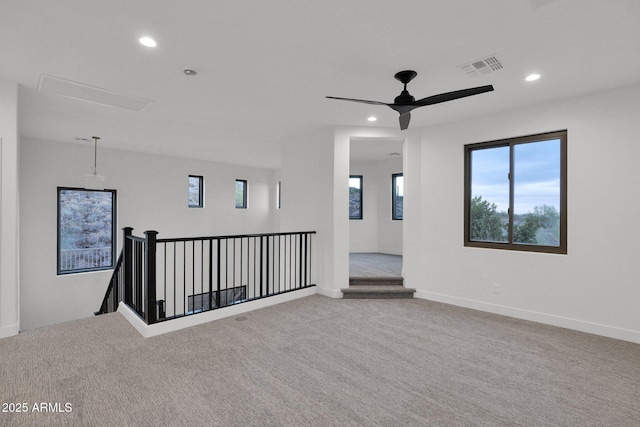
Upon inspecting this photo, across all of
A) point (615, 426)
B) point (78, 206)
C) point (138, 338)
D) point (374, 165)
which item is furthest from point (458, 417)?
point (78, 206)

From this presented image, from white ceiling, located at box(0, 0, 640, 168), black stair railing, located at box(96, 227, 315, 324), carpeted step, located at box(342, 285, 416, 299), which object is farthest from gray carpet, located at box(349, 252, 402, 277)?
white ceiling, located at box(0, 0, 640, 168)

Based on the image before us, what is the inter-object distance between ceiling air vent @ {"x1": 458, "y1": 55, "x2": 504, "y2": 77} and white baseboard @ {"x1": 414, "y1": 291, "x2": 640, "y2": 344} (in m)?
3.07

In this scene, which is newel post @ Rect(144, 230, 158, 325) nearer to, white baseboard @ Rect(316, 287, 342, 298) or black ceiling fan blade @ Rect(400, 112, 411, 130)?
white baseboard @ Rect(316, 287, 342, 298)

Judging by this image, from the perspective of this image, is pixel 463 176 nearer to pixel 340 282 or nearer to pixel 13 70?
pixel 340 282

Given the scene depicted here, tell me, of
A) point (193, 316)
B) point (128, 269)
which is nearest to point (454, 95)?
point (193, 316)

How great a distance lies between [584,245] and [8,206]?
6.59 meters

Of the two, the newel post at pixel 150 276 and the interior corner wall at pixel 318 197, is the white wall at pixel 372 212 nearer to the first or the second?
the interior corner wall at pixel 318 197

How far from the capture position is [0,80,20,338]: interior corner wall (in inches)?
130

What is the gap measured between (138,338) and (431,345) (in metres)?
3.12

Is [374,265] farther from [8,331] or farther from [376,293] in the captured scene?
[8,331]

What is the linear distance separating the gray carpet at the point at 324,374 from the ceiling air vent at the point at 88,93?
275cm

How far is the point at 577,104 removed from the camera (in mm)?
3689

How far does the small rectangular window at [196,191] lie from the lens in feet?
27.4

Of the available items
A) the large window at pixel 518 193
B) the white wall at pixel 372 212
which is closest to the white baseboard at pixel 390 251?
→ the white wall at pixel 372 212
